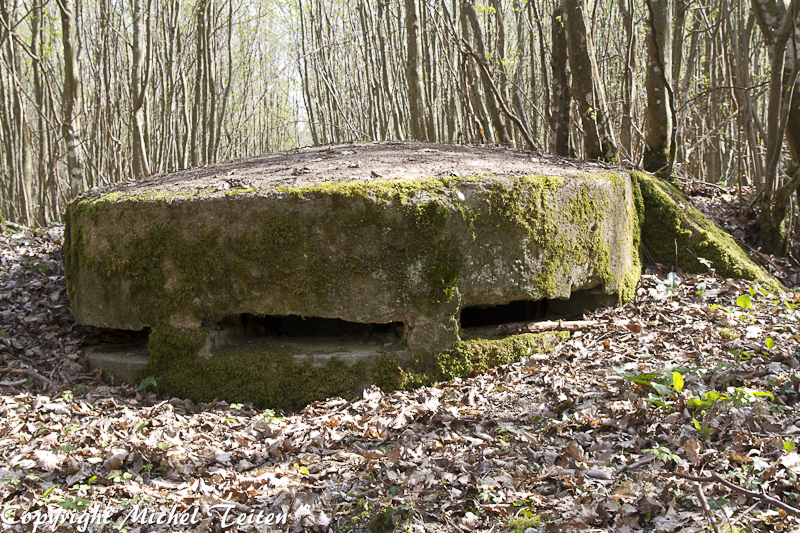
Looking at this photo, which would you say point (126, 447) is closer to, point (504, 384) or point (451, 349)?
point (451, 349)

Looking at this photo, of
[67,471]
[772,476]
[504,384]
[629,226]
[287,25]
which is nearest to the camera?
[772,476]

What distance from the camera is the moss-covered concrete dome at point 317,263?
3.41m

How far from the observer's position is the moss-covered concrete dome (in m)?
3.41

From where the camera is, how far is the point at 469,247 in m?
3.50

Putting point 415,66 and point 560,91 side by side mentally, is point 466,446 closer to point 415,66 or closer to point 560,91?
point 560,91

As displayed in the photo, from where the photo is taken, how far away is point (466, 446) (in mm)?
2781

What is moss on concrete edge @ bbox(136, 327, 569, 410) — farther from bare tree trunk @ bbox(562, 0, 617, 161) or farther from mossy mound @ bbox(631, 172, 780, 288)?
bare tree trunk @ bbox(562, 0, 617, 161)

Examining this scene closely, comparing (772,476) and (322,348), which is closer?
(772,476)

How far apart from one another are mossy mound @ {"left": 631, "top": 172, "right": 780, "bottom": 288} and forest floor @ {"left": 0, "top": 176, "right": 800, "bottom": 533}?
1025mm

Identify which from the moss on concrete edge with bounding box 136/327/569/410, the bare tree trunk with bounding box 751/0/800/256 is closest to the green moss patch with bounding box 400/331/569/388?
the moss on concrete edge with bounding box 136/327/569/410

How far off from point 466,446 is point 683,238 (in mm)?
3632

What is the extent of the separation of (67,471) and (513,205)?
2.91 m

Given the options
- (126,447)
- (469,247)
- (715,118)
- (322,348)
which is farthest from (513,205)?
(715,118)

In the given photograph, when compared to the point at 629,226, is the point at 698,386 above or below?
below
